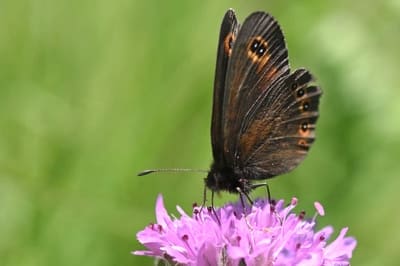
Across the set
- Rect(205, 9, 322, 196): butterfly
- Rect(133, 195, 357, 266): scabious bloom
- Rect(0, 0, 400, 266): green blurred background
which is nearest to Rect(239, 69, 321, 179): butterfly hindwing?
Rect(205, 9, 322, 196): butterfly

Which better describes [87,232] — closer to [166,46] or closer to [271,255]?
[166,46]

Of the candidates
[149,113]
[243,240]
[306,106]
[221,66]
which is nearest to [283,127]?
[306,106]

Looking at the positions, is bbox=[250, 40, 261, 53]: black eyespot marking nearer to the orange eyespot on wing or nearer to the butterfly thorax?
the orange eyespot on wing

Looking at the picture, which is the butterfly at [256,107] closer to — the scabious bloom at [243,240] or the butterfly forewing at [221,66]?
the butterfly forewing at [221,66]

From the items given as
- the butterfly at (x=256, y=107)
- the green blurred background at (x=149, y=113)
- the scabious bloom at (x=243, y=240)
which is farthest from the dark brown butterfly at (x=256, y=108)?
the green blurred background at (x=149, y=113)

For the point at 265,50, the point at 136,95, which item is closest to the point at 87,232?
the point at 136,95

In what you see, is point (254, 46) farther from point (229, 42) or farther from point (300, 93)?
point (300, 93)

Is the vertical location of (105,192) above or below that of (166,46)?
below
